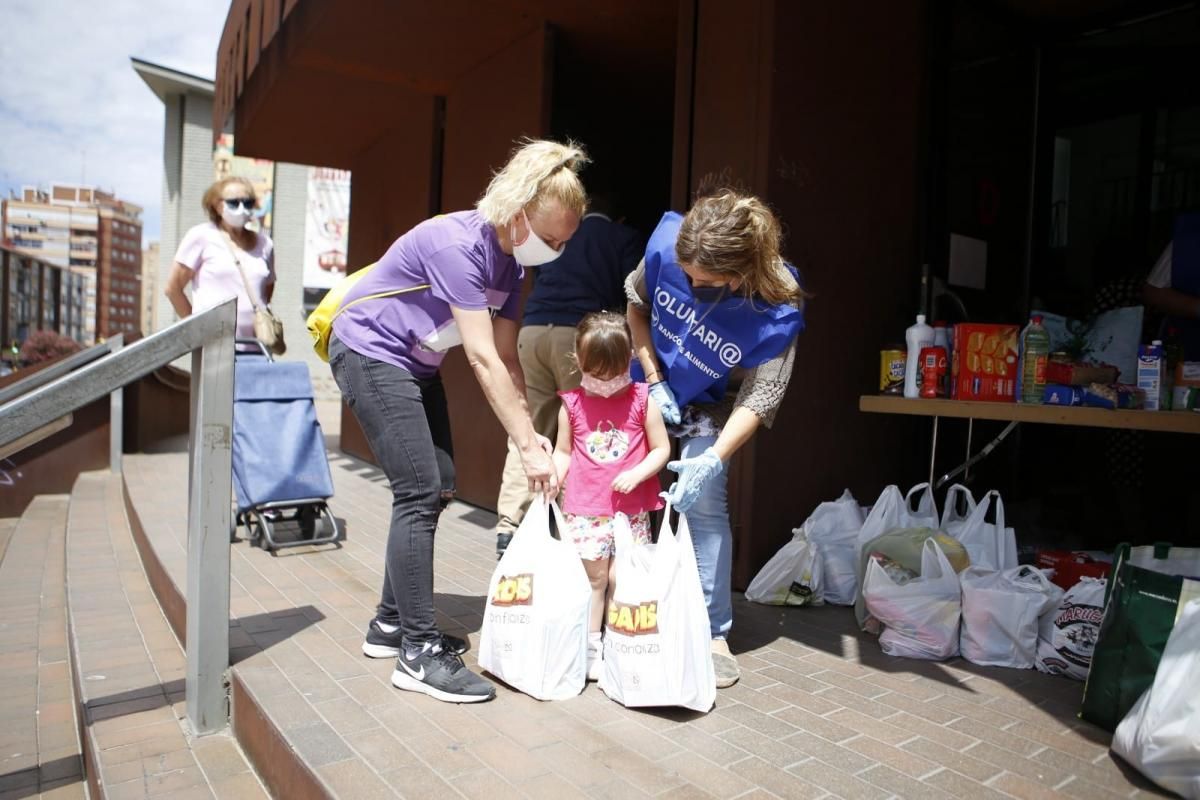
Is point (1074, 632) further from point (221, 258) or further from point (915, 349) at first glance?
point (221, 258)

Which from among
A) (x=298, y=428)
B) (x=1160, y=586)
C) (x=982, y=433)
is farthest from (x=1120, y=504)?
(x=298, y=428)

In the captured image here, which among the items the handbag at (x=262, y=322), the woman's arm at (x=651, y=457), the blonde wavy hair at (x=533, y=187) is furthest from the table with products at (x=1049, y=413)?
the handbag at (x=262, y=322)

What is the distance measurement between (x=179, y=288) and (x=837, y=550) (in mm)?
3665

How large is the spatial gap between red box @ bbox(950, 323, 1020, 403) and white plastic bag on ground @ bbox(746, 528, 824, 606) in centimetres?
92

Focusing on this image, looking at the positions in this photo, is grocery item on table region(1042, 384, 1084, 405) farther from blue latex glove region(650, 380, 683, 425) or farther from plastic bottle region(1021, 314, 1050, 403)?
blue latex glove region(650, 380, 683, 425)

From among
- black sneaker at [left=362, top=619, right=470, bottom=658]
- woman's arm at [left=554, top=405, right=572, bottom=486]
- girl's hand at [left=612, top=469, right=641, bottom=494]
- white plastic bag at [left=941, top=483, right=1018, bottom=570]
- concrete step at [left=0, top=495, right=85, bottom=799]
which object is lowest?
concrete step at [left=0, top=495, right=85, bottom=799]

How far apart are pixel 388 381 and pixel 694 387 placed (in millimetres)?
1022

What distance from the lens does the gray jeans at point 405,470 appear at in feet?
8.29

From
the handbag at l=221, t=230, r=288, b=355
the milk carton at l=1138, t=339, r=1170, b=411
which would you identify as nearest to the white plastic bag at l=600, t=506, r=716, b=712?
the milk carton at l=1138, t=339, r=1170, b=411

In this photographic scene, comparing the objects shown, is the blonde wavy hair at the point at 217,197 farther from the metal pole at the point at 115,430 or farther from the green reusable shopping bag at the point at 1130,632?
the green reusable shopping bag at the point at 1130,632

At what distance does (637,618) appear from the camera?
93.6 inches

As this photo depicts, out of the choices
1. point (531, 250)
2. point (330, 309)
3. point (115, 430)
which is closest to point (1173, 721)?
point (531, 250)

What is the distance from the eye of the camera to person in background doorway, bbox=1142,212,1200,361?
3.35 meters

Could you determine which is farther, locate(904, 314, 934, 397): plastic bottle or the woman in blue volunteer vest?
locate(904, 314, 934, 397): plastic bottle
